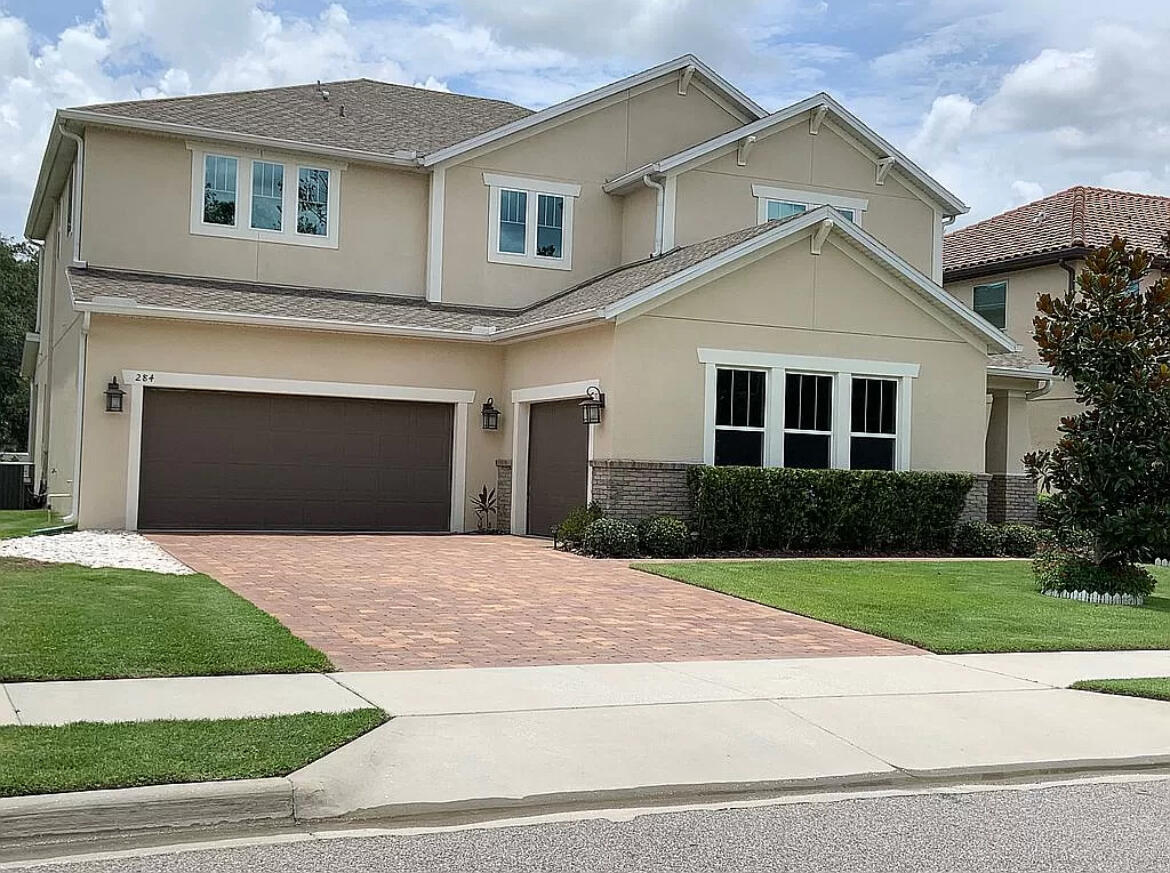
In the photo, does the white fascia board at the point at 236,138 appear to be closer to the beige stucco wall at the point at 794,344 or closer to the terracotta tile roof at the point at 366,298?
the terracotta tile roof at the point at 366,298

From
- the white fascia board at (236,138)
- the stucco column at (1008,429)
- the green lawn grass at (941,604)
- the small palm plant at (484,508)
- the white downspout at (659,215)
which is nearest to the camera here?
the green lawn grass at (941,604)

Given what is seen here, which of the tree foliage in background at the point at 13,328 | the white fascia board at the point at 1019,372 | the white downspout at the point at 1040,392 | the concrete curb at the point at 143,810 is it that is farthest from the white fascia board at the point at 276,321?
the tree foliage in background at the point at 13,328

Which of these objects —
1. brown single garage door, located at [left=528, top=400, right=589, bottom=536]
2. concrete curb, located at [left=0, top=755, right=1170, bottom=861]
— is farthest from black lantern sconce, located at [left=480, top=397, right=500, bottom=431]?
concrete curb, located at [left=0, top=755, right=1170, bottom=861]

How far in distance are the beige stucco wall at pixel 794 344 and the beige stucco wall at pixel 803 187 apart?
159 inches

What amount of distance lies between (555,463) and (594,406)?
217cm

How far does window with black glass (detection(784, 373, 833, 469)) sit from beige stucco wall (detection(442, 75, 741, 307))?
5.26m

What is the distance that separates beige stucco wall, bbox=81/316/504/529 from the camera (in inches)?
790

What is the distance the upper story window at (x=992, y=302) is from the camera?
32719 millimetres

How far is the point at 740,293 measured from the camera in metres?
20.2

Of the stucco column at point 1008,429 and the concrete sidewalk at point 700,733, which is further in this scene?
the stucco column at point 1008,429

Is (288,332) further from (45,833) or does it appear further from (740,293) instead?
(45,833)

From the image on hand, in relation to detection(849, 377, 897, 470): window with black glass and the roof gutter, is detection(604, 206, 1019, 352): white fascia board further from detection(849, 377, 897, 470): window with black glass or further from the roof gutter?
the roof gutter

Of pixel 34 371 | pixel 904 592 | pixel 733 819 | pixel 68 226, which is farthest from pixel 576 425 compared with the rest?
pixel 34 371

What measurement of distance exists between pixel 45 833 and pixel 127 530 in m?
15.0
